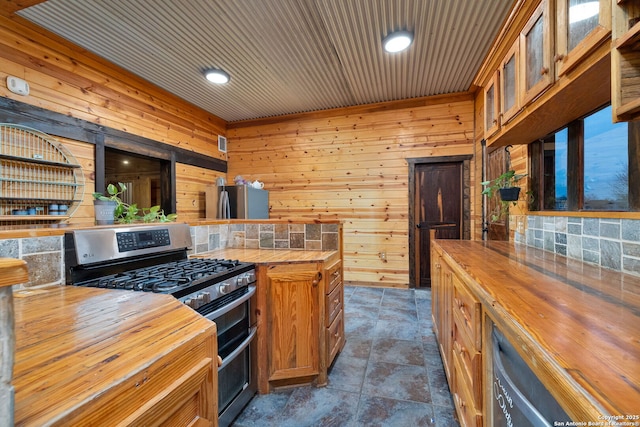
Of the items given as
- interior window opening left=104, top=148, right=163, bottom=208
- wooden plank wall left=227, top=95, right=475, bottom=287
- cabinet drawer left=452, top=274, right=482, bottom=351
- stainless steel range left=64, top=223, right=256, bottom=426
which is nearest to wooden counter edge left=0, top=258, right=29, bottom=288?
stainless steel range left=64, top=223, right=256, bottom=426

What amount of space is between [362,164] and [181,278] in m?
3.56

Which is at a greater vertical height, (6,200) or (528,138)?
(528,138)

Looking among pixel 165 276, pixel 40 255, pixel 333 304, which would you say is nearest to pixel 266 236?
pixel 333 304

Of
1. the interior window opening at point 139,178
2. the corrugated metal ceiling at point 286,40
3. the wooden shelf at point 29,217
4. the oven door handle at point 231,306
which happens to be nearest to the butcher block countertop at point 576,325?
the oven door handle at point 231,306

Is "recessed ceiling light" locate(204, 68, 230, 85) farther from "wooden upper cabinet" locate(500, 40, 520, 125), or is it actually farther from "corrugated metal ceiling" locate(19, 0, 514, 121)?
"wooden upper cabinet" locate(500, 40, 520, 125)

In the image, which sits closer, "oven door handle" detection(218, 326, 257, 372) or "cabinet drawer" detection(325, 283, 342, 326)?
"oven door handle" detection(218, 326, 257, 372)

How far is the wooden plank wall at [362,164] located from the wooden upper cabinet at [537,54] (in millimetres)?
2612

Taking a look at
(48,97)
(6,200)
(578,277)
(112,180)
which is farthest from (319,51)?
(112,180)

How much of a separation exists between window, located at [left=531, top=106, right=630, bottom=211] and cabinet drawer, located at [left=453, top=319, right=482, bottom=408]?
1.02m

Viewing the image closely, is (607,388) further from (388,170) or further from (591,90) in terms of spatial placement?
(388,170)

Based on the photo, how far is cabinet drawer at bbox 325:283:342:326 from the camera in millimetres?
1935

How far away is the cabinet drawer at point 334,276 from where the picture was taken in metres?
Answer: 1.97

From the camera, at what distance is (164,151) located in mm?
3820

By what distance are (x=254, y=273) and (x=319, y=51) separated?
97.9 inches
